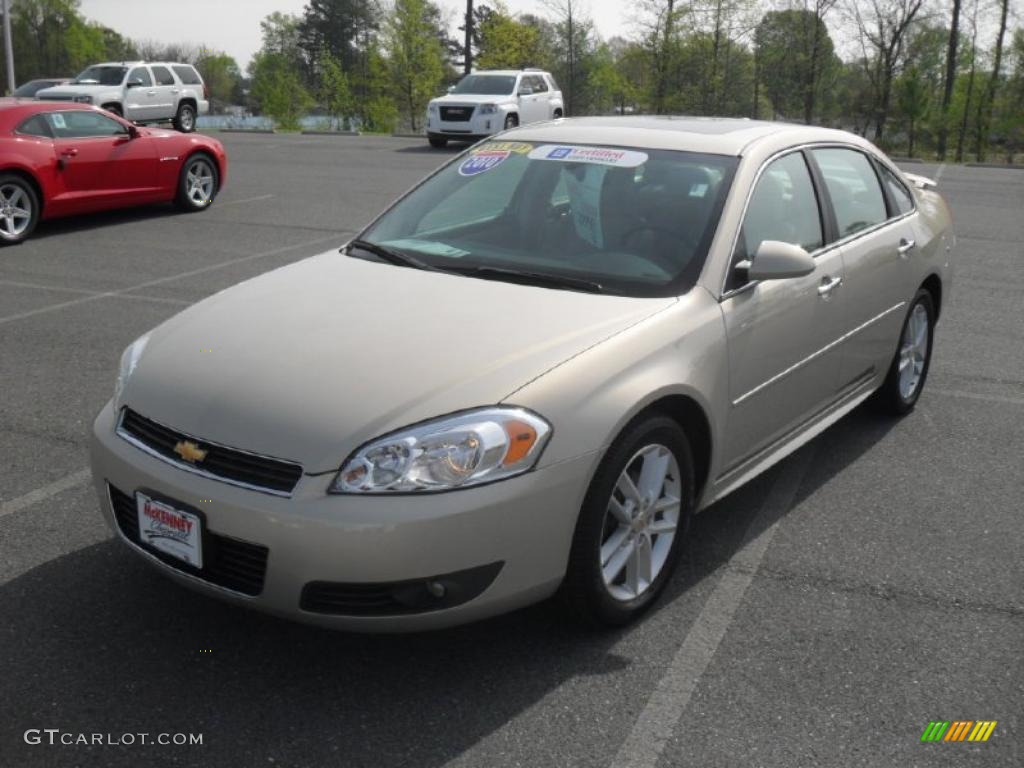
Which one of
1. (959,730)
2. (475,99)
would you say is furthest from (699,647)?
(475,99)

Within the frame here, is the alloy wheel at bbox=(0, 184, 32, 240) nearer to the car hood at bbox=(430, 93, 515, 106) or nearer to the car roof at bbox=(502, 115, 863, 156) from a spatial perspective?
the car roof at bbox=(502, 115, 863, 156)

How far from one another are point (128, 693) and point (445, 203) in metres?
2.47

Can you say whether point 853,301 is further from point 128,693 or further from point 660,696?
point 128,693

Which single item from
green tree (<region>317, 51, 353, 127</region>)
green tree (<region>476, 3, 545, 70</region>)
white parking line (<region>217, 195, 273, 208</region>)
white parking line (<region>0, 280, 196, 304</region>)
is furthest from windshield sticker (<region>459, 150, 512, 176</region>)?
green tree (<region>317, 51, 353, 127</region>)

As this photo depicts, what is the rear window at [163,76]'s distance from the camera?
92.5 feet

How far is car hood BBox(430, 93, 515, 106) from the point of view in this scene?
86.4 ft

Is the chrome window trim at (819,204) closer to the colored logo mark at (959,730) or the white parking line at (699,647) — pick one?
the white parking line at (699,647)

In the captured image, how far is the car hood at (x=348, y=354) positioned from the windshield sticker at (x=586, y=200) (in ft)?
1.48

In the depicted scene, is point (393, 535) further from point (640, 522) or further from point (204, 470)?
point (640, 522)

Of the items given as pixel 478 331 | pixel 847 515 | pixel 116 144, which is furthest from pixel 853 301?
pixel 116 144

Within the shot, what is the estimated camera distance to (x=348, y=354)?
338 centimetres

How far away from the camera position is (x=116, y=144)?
12.2 metres

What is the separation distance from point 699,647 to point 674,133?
217 cm

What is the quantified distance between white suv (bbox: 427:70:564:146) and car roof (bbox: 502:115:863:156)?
69.7 feet
